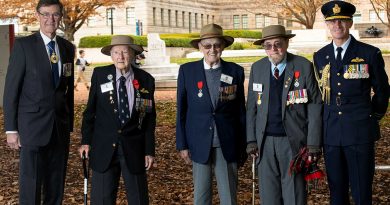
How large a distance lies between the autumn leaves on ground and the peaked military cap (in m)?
2.74

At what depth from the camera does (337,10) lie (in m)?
5.98

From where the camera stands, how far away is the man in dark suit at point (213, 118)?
20.1 ft

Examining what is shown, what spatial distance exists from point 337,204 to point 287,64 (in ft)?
4.25

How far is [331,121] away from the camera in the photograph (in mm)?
6027

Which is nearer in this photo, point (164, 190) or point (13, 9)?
point (164, 190)

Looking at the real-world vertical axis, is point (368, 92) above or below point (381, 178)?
above

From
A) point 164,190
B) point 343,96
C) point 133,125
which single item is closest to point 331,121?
point 343,96

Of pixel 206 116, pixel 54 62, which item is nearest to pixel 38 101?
pixel 54 62

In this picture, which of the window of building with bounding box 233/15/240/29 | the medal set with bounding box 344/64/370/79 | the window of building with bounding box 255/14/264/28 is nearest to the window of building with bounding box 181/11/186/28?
the window of building with bounding box 233/15/240/29

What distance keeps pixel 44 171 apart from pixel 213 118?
1587mm

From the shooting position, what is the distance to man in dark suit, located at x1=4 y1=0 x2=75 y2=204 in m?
6.12

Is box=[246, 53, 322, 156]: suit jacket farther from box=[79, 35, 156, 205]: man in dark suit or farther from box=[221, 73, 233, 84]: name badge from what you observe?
box=[79, 35, 156, 205]: man in dark suit

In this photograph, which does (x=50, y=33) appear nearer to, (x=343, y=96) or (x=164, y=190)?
(x=343, y=96)

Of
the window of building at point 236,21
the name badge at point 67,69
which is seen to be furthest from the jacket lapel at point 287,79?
the window of building at point 236,21
